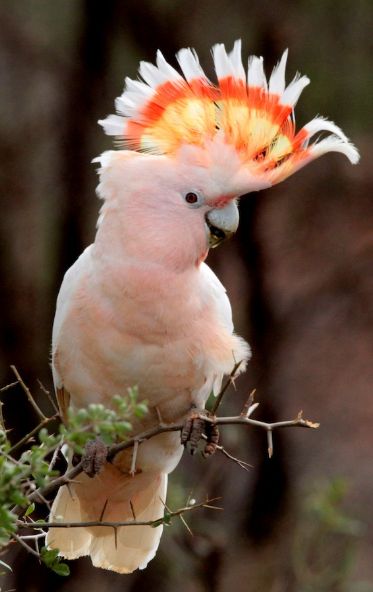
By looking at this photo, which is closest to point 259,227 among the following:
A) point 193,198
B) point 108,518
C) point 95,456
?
point 108,518

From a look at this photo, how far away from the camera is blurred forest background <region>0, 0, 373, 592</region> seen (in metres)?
5.71

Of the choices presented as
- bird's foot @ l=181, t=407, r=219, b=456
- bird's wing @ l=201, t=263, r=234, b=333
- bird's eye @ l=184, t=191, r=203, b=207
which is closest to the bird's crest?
bird's eye @ l=184, t=191, r=203, b=207

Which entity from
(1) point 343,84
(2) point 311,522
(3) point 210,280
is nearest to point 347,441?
(2) point 311,522

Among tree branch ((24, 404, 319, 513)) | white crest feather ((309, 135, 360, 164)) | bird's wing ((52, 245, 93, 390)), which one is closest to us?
tree branch ((24, 404, 319, 513))

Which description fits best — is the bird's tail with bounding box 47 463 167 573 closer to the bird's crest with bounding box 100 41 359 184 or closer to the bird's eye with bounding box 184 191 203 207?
the bird's eye with bounding box 184 191 203 207

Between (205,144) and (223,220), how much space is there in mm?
190

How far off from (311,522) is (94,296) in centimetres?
235

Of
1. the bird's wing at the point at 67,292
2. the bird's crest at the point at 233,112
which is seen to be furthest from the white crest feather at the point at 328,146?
the bird's wing at the point at 67,292

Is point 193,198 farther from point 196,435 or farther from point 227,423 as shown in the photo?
point 227,423

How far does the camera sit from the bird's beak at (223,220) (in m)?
2.57

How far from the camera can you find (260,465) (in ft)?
19.5

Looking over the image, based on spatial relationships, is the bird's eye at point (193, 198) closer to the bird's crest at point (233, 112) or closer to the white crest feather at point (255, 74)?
the bird's crest at point (233, 112)

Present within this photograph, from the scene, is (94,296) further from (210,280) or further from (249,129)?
(249,129)

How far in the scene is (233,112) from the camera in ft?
8.37
